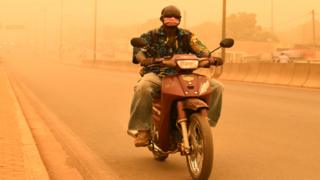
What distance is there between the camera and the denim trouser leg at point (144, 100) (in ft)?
20.9

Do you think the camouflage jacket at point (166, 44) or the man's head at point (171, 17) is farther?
the camouflage jacket at point (166, 44)

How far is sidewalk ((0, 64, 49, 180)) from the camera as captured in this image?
5.72 meters

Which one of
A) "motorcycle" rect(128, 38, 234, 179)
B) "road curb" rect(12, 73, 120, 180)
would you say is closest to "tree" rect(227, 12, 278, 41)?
"road curb" rect(12, 73, 120, 180)

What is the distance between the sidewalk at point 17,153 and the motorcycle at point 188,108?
1348 mm

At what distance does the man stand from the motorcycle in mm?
234

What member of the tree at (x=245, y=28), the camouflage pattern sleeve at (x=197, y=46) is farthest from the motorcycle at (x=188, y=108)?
the tree at (x=245, y=28)

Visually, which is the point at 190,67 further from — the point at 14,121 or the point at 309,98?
the point at 309,98

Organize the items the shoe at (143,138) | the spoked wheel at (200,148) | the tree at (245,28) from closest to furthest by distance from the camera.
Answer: the spoked wheel at (200,148)
the shoe at (143,138)
the tree at (245,28)

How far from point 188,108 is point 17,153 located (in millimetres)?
2083

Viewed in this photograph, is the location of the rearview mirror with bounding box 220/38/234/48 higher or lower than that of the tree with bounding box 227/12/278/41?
lower

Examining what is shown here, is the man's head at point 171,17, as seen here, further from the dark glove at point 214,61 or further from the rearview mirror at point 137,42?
the dark glove at point 214,61

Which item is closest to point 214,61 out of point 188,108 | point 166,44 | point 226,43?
point 226,43

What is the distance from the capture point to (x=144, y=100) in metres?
6.43

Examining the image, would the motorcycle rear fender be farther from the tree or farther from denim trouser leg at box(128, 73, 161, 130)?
the tree
